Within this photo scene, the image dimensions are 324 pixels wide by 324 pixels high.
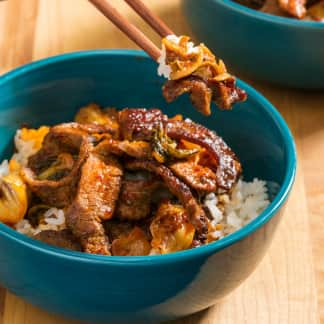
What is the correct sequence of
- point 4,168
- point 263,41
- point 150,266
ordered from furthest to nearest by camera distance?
1. point 263,41
2. point 4,168
3. point 150,266

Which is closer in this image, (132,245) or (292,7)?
(132,245)

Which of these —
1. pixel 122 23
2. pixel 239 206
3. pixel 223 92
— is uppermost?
pixel 122 23

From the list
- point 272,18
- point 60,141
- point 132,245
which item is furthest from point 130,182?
point 272,18

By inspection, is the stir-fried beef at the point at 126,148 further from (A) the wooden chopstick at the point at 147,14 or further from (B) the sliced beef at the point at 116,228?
(A) the wooden chopstick at the point at 147,14

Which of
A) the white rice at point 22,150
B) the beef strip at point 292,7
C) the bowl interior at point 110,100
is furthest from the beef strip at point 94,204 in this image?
the beef strip at point 292,7

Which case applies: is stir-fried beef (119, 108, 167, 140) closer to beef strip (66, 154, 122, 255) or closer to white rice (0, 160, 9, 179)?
beef strip (66, 154, 122, 255)

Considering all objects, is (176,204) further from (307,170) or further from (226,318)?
(307,170)

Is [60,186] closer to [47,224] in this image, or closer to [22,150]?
[47,224]

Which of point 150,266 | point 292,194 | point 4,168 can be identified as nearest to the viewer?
point 150,266
